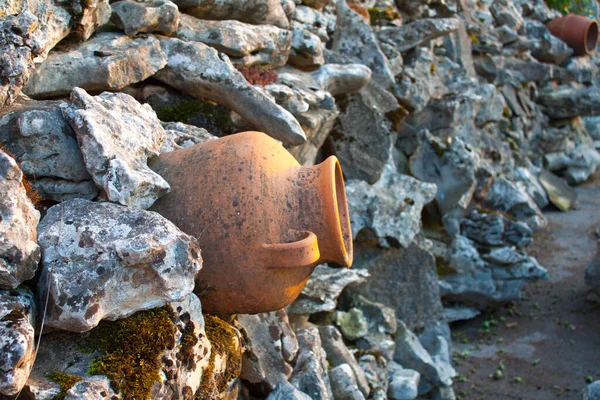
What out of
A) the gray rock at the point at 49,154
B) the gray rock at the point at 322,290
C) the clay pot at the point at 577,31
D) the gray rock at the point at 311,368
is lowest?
the clay pot at the point at 577,31

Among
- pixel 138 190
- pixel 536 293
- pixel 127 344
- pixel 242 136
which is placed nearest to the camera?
pixel 127 344

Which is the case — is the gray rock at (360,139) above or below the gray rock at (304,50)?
below

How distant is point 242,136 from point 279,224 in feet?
2.26

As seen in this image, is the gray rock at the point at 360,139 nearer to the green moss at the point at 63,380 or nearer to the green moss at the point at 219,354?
the green moss at the point at 219,354

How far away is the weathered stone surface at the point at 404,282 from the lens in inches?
326

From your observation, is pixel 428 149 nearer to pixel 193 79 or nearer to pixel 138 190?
pixel 193 79

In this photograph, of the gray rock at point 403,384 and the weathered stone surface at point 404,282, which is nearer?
the gray rock at point 403,384

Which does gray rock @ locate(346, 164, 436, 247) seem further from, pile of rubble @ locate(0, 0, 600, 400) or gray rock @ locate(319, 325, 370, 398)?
gray rock @ locate(319, 325, 370, 398)

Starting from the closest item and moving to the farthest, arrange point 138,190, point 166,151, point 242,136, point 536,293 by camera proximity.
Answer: point 138,190 → point 242,136 → point 166,151 → point 536,293

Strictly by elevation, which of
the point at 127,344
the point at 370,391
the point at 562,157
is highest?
the point at 127,344

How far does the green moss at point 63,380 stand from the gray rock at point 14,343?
0.59 ft

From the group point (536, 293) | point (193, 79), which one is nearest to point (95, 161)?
point (193, 79)

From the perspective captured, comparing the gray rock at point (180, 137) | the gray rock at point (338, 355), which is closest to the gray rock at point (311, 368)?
the gray rock at point (338, 355)

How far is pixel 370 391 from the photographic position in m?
6.19
